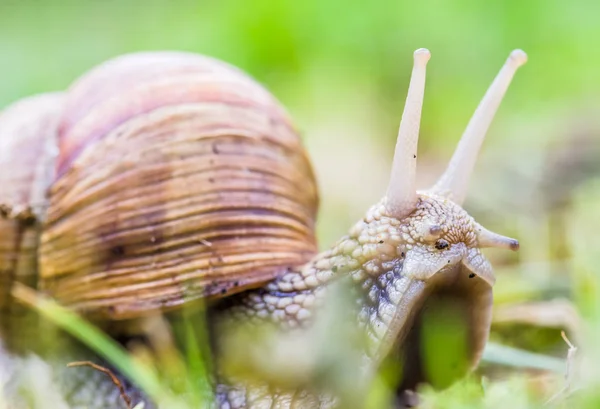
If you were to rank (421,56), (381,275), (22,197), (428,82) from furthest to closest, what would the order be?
(428,82), (22,197), (381,275), (421,56)

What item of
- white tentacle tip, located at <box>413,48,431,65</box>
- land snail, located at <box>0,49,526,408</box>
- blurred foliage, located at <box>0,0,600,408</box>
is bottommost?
land snail, located at <box>0,49,526,408</box>

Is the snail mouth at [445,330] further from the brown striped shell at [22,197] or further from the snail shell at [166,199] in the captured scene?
the brown striped shell at [22,197]

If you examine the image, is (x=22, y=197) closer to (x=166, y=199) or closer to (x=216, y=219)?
(x=166, y=199)

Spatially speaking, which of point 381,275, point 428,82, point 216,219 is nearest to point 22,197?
point 216,219

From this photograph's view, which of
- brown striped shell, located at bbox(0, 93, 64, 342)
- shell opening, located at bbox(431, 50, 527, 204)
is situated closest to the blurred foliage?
shell opening, located at bbox(431, 50, 527, 204)

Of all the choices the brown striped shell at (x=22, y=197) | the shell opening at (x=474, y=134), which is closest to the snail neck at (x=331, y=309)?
the shell opening at (x=474, y=134)

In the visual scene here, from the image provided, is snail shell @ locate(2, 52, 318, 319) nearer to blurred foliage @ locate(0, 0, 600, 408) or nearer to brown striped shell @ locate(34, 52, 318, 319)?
brown striped shell @ locate(34, 52, 318, 319)

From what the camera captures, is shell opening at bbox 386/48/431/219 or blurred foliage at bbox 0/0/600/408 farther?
blurred foliage at bbox 0/0/600/408
